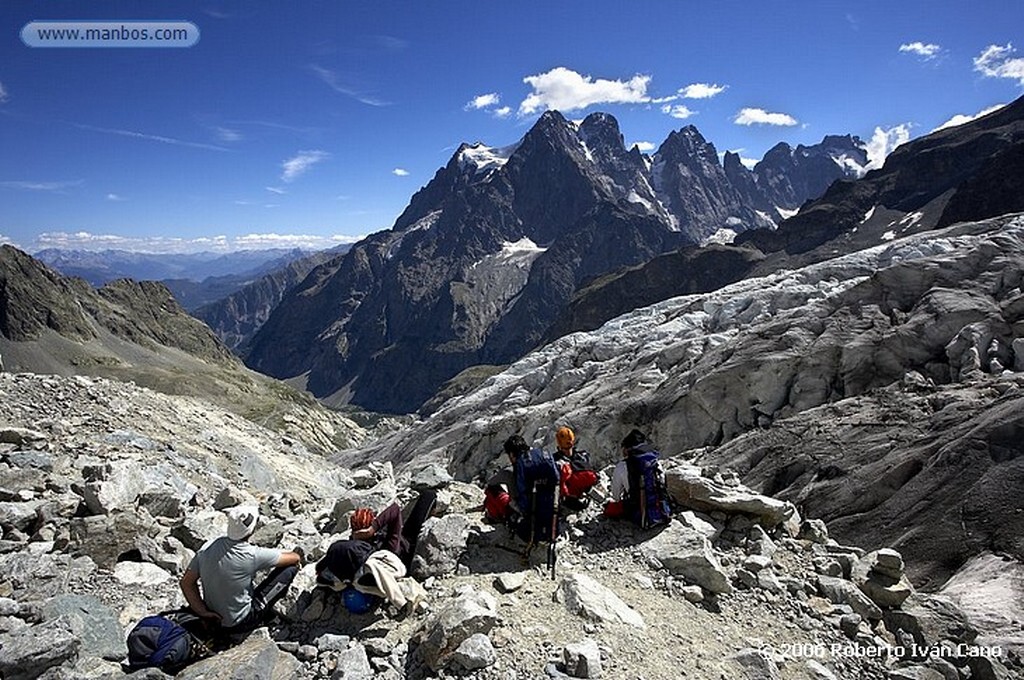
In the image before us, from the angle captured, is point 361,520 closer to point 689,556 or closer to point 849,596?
point 689,556

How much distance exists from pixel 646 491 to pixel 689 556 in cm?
155

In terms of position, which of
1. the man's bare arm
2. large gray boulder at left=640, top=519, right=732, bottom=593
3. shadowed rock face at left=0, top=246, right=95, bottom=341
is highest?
shadowed rock face at left=0, top=246, right=95, bottom=341

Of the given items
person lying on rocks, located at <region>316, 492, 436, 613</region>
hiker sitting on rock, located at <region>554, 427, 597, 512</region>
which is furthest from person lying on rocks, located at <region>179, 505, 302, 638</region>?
hiker sitting on rock, located at <region>554, 427, 597, 512</region>

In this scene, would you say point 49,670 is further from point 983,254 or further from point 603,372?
point 603,372

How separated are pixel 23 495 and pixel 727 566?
14.0m

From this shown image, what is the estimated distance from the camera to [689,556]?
31.6ft

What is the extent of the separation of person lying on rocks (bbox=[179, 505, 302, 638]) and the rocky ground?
359 millimetres

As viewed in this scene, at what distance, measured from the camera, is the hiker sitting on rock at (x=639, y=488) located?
10.8m

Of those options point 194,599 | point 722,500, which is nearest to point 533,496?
point 722,500

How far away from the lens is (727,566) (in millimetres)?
9992

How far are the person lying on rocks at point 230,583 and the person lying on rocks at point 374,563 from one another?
3.01 ft

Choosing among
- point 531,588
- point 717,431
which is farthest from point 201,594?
point 717,431

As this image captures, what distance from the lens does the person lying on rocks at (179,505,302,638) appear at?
7.70 meters

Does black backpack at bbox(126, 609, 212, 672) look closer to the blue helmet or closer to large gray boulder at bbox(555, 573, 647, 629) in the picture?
the blue helmet
